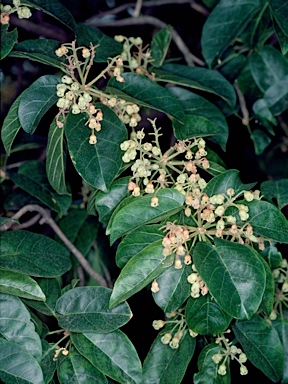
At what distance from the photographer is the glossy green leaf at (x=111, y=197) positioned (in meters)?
1.38

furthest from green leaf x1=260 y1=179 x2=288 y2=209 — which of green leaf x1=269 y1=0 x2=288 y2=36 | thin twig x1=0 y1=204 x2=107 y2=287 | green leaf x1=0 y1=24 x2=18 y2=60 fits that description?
green leaf x1=0 y1=24 x2=18 y2=60

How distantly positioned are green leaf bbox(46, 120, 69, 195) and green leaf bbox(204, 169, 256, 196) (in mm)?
380

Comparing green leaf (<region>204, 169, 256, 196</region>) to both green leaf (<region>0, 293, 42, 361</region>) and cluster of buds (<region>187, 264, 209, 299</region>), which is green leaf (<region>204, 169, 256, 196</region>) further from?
green leaf (<region>0, 293, 42, 361</region>)

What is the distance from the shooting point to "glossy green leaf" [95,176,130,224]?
1380mm

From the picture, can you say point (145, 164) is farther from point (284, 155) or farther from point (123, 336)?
point (284, 155)

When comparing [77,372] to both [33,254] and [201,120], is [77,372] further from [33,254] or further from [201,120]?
[201,120]

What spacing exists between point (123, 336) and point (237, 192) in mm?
416

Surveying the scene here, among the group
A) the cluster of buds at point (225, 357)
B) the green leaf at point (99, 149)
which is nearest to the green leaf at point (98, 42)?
the green leaf at point (99, 149)

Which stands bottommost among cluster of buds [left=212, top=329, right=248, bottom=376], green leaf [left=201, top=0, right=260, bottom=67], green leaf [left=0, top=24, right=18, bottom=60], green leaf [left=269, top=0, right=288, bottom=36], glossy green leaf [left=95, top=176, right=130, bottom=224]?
cluster of buds [left=212, top=329, right=248, bottom=376]

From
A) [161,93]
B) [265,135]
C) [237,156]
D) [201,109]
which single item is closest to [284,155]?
[237,156]

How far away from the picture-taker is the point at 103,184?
131 cm

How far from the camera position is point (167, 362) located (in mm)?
1440

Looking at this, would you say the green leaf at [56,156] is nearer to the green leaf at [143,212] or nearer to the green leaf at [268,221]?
the green leaf at [143,212]

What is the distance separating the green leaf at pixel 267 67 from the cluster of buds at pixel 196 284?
0.88 m
